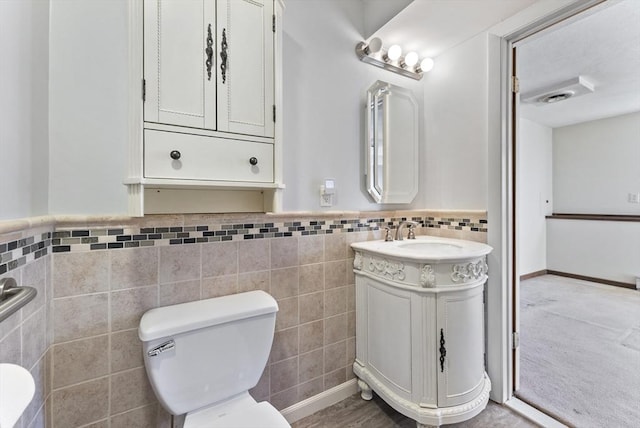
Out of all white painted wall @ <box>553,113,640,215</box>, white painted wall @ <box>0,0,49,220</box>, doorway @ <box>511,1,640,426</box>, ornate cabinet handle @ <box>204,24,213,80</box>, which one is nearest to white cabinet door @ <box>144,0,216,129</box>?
ornate cabinet handle @ <box>204,24,213,80</box>

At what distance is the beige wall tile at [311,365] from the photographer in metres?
1.44

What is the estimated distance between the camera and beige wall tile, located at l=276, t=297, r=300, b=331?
1.38 m

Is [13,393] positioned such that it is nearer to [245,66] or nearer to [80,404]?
[80,404]

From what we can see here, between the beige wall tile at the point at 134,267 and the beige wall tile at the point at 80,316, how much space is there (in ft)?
0.24

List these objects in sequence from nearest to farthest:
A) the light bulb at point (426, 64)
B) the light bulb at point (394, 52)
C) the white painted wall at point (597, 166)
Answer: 1. the light bulb at point (394, 52)
2. the light bulb at point (426, 64)
3. the white painted wall at point (597, 166)

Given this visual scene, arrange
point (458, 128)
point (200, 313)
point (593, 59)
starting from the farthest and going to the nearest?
point (593, 59)
point (458, 128)
point (200, 313)

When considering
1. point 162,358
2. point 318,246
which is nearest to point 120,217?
point 162,358

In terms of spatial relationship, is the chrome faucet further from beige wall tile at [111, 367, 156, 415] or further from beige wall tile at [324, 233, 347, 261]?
beige wall tile at [111, 367, 156, 415]

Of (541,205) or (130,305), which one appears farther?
(541,205)

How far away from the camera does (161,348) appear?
924 mm

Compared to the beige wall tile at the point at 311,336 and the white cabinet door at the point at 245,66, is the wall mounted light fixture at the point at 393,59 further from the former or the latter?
the beige wall tile at the point at 311,336

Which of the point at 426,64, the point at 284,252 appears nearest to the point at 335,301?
the point at 284,252

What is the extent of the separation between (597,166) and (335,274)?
15.4ft

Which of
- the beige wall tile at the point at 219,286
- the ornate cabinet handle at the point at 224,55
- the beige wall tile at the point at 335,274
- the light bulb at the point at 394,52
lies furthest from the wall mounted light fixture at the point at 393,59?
the beige wall tile at the point at 219,286
